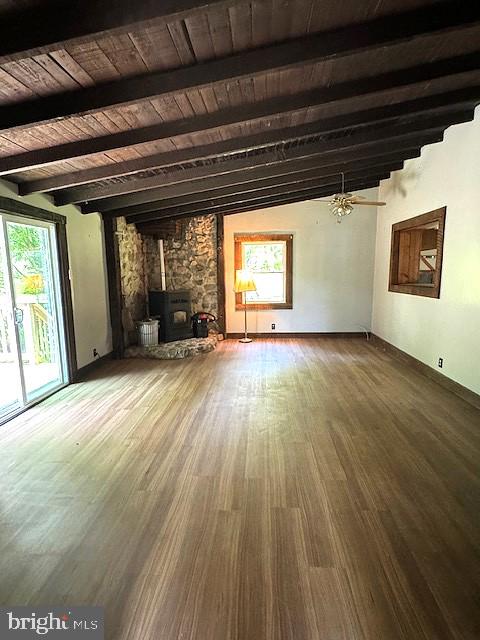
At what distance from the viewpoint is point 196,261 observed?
273 inches

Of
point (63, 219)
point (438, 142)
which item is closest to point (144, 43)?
point (63, 219)

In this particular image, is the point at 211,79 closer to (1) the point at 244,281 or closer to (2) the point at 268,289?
(1) the point at 244,281

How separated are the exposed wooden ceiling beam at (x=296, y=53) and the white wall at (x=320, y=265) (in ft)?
16.0

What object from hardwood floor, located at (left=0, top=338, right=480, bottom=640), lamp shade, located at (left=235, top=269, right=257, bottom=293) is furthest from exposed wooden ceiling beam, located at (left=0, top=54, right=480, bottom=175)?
lamp shade, located at (left=235, top=269, right=257, bottom=293)

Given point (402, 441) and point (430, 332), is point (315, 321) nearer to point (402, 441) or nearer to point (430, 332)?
point (430, 332)

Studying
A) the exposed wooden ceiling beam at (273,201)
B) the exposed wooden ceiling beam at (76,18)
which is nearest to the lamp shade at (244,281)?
the exposed wooden ceiling beam at (273,201)

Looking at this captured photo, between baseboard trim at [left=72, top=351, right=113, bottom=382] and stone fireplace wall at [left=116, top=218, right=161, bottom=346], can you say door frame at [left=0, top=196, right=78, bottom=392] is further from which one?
stone fireplace wall at [left=116, top=218, right=161, bottom=346]

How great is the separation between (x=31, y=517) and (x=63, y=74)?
2.60 meters

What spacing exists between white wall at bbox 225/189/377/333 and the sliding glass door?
3.62 meters

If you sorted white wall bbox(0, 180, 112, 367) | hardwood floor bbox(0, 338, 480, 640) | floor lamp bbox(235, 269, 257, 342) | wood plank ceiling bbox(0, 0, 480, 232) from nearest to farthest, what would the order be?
hardwood floor bbox(0, 338, 480, 640) → wood plank ceiling bbox(0, 0, 480, 232) → white wall bbox(0, 180, 112, 367) → floor lamp bbox(235, 269, 257, 342)

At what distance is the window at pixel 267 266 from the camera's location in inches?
276

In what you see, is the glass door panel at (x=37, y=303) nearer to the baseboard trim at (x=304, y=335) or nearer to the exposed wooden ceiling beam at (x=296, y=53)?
the exposed wooden ceiling beam at (x=296, y=53)

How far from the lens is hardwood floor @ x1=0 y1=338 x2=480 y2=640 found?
1.44m

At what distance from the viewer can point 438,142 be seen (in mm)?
4328
